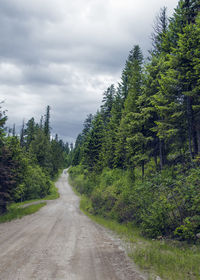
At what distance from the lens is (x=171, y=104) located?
15258 millimetres

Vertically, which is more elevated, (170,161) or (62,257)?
(170,161)

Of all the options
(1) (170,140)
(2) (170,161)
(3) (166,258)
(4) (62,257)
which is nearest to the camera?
(3) (166,258)

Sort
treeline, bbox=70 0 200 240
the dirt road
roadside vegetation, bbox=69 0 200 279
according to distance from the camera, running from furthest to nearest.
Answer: treeline, bbox=70 0 200 240 < roadside vegetation, bbox=69 0 200 279 < the dirt road

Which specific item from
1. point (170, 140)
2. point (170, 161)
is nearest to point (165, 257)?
point (170, 140)

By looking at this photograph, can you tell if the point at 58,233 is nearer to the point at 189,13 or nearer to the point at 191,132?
the point at 191,132

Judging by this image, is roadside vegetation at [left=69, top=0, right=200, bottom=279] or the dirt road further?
roadside vegetation at [left=69, top=0, right=200, bottom=279]

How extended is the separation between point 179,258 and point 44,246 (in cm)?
543

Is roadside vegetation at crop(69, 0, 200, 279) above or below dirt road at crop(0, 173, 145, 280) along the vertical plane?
above

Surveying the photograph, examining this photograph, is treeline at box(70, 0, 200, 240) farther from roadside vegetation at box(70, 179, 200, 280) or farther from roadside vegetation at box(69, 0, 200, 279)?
roadside vegetation at box(70, 179, 200, 280)

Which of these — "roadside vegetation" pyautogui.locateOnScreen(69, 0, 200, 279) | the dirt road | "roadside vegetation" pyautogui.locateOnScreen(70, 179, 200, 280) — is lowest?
the dirt road

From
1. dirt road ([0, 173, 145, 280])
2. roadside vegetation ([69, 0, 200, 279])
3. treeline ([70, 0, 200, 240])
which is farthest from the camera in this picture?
treeline ([70, 0, 200, 240])

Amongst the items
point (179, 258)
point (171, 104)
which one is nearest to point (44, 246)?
point (179, 258)

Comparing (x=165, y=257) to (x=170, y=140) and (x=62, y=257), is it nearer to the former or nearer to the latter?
(x=62, y=257)

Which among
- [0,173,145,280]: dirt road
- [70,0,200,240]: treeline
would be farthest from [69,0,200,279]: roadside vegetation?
[0,173,145,280]: dirt road
